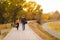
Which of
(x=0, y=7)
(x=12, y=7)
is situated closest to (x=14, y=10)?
(x=12, y=7)

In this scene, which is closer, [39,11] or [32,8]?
[32,8]

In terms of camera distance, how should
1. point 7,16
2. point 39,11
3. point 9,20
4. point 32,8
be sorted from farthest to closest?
point 39,11 < point 32,8 < point 9,20 < point 7,16

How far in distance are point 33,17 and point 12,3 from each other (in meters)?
39.7

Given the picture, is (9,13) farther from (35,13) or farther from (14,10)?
(35,13)

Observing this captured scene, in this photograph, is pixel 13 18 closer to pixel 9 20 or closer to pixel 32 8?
pixel 9 20

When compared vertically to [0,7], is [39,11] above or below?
below

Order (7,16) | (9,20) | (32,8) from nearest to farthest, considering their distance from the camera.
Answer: (7,16) < (9,20) < (32,8)

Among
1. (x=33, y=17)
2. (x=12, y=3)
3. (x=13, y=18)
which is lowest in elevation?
(x=33, y=17)

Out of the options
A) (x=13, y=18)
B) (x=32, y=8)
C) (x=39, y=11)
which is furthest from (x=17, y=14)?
(x=39, y=11)

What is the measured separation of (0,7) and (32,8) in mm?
38249

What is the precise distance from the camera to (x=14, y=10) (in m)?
52.6

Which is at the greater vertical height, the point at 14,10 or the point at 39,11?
the point at 14,10

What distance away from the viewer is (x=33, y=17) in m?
93.1

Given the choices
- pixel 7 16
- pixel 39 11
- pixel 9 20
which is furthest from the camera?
pixel 39 11
